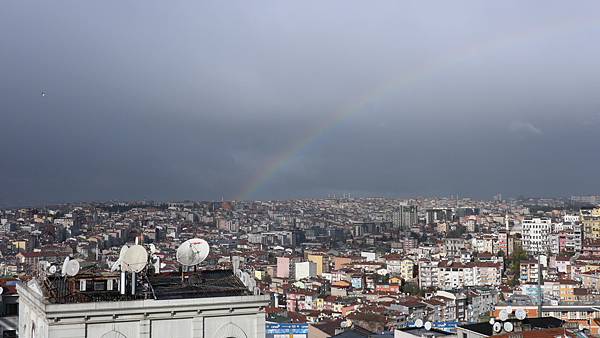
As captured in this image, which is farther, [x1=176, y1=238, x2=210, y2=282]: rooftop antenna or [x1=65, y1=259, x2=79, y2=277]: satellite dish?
[x1=176, y1=238, x2=210, y2=282]: rooftop antenna

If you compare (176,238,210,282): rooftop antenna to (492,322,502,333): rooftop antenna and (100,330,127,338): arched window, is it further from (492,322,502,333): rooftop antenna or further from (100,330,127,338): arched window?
(492,322,502,333): rooftop antenna

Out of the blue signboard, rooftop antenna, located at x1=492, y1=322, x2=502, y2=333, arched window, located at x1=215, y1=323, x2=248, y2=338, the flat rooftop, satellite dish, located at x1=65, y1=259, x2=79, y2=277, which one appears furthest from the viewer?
the blue signboard

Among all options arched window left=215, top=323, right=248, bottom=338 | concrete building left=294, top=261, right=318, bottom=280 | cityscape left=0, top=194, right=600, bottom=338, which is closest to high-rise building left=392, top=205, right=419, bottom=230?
cityscape left=0, top=194, right=600, bottom=338

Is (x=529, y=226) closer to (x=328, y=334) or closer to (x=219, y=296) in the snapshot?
(x=328, y=334)

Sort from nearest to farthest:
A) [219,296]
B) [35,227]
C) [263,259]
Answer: [219,296] < [263,259] < [35,227]

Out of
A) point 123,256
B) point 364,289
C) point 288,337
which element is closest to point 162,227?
point 364,289

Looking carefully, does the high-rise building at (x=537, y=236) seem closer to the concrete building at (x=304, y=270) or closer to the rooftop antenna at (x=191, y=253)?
the concrete building at (x=304, y=270)

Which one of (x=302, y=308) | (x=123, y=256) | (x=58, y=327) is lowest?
(x=302, y=308)
